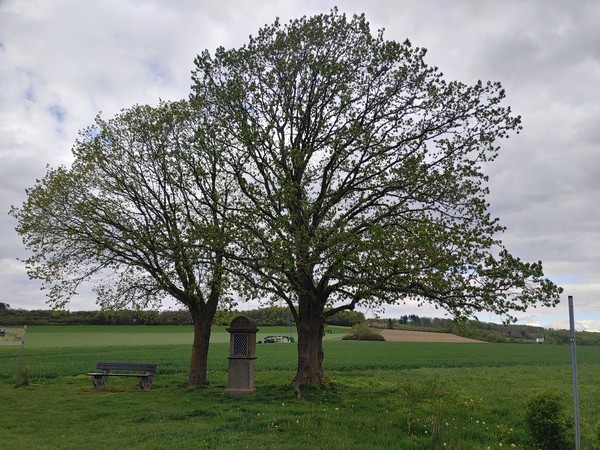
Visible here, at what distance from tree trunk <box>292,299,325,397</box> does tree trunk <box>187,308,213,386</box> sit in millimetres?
4857

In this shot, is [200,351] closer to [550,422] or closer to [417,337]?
[550,422]

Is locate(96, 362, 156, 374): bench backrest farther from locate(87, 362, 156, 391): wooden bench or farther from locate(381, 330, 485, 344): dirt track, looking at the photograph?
locate(381, 330, 485, 344): dirt track

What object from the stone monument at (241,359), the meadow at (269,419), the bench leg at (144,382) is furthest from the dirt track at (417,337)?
the stone monument at (241,359)

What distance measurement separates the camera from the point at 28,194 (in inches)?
805

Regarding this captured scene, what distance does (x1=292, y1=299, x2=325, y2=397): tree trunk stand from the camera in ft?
55.6

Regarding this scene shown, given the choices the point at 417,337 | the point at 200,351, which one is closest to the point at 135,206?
the point at 200,351

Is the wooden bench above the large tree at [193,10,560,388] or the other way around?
the other way around

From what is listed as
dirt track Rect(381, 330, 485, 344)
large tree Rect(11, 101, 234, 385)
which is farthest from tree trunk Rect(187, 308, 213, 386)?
dirt track Rect(381, 330, 485, 344)

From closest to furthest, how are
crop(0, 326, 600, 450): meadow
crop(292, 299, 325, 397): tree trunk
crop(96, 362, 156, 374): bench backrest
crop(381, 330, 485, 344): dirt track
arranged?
1. crop(0, 326, 600, 450): meadow
2. crop(292, 299, 325, 397): tree trunk
3. crop(96, 362, 156, 374): bench backrest
4. crop(381, 330, 485, 344): dirt track

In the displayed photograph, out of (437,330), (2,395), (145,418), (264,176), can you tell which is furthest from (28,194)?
(437,330)

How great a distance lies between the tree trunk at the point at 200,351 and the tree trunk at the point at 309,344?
191 inches

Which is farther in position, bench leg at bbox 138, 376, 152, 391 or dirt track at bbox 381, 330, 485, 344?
dirt track at bbox 381, 330, 485, 344

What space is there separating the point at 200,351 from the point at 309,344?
554 centimetres

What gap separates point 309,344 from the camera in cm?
1730
